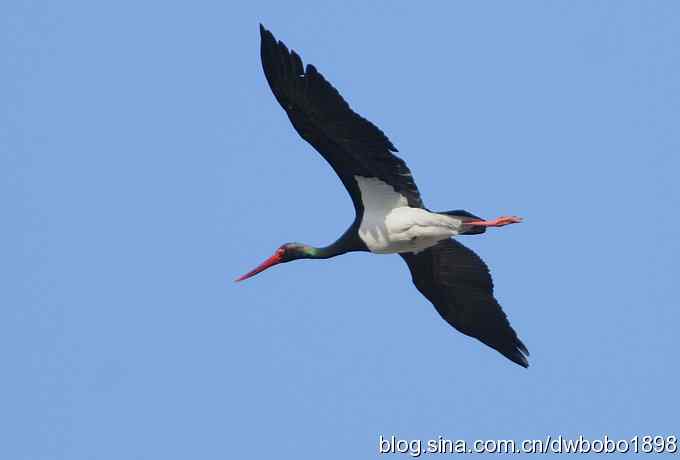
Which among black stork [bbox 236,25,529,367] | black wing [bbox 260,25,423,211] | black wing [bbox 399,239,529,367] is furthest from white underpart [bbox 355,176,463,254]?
black wing [bbox 399,239,529,367]

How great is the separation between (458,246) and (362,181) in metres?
1.95

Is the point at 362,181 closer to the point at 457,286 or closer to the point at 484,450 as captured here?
the point at 457,286

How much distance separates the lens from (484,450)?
54.1 feet

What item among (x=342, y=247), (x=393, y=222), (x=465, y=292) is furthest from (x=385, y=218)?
(x=465, y=292)

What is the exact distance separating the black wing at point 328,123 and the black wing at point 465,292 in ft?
5.62

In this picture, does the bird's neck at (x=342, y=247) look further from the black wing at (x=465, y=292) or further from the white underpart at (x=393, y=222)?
the black wing at (x=465, y=292)

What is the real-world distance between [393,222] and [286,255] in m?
2.06

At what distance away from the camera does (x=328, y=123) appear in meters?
15.8

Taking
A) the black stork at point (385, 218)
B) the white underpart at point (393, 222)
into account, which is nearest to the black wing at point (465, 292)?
the black stork at point (385, 218)

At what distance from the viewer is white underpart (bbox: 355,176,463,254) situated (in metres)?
17.1

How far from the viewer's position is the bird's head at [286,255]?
18438 mm

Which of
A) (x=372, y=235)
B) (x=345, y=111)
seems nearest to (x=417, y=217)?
(x=372, y=235)

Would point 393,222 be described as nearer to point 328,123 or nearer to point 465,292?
point 465,292

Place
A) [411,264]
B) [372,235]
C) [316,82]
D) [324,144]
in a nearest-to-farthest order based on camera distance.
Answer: [316,82], [324,144], [372,235], [411,264]
